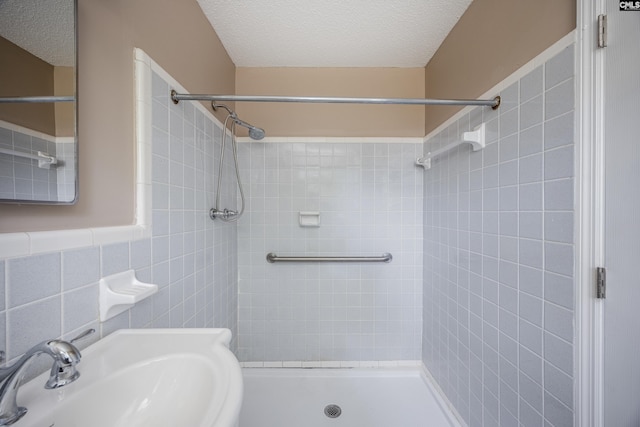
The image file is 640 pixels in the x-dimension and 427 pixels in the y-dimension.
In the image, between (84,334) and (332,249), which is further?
(332,249)

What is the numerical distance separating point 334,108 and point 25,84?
5.03 ft

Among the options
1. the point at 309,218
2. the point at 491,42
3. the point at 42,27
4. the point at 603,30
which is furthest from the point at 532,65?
the point at 42,27

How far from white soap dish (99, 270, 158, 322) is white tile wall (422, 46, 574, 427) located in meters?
1.34

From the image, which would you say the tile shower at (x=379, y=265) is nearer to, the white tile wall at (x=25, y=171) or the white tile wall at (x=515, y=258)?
the white tile wall at (x=515, y=258)

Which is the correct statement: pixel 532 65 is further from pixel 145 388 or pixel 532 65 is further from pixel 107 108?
pixel 145 388

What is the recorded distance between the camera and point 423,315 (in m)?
1.72

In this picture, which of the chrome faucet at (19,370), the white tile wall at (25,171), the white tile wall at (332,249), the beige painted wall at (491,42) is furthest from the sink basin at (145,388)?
the beige painted wall at (491,42)

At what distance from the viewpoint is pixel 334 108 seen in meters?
1.71

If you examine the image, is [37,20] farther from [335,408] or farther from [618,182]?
[335,408]

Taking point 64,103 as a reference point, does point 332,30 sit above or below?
above

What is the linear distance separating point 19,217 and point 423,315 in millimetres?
2071

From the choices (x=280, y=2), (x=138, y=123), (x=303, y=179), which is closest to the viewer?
(x=138, y=123)

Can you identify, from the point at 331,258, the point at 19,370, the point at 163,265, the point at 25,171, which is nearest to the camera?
the point at 19,370

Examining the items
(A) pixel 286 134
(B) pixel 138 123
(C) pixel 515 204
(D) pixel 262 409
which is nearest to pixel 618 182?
(C) pixel 515 204
